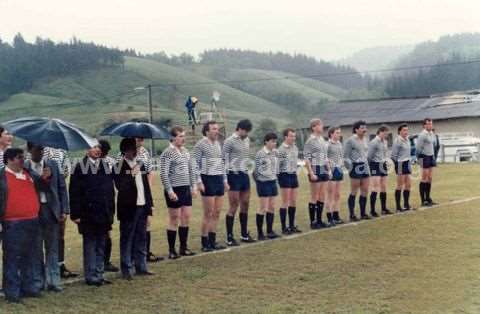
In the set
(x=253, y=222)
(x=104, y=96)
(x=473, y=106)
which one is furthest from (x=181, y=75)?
(x=253, y=222)

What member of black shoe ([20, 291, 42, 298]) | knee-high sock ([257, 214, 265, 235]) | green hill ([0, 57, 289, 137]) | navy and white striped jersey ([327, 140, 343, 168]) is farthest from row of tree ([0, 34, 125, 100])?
black shoe ([20, 291, 42, 298])

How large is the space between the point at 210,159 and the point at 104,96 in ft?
296

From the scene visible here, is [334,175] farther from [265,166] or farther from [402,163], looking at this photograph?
[402,163]

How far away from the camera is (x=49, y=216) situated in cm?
804

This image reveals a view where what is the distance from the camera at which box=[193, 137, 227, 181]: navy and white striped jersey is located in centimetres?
1028

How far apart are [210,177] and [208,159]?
0.29 metres

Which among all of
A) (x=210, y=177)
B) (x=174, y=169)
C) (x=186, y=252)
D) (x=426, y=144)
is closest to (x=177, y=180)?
(x=174, y=169)

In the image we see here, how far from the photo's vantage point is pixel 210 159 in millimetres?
→ 10289

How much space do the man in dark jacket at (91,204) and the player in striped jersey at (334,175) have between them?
579 centimetres

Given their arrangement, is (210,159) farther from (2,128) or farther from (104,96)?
(104,96)

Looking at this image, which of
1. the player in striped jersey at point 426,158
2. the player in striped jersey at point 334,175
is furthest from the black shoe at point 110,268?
the player in striped jersey at point 426,158

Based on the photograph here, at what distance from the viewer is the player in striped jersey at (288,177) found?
12.0 m

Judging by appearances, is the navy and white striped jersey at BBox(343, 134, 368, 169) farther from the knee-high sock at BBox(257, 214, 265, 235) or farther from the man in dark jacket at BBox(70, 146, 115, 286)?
the man in dark jacket at BBox(70, 146, 115, 286)

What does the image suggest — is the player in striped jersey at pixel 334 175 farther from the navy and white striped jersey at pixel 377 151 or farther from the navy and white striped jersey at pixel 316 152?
the navy and white striped jersey at pixel 377 151
